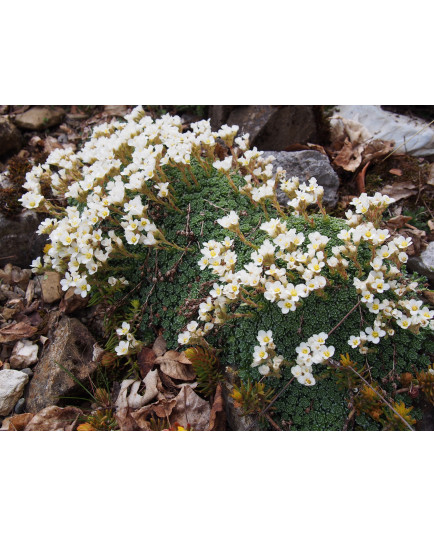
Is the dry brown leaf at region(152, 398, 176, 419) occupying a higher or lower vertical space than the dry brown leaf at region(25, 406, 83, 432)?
higher

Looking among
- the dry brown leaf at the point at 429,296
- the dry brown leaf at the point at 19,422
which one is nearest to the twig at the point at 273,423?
the dry brown leaf at the point at 429,296

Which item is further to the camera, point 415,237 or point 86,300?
point 86,300

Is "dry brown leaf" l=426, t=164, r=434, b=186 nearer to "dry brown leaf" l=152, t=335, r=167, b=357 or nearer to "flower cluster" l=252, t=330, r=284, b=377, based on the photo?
"flower cluster" l=252, t=330, r=284, b=377

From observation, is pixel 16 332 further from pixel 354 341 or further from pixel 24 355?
pixel 354 341

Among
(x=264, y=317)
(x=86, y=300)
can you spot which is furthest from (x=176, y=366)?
(x=86, y=300)

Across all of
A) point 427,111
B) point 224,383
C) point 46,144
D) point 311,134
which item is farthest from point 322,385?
point 46,144

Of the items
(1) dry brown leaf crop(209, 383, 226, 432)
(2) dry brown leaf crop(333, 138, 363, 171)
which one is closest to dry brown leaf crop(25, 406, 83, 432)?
(1) dry brown leaf crop(209, 383, 226, 432)
